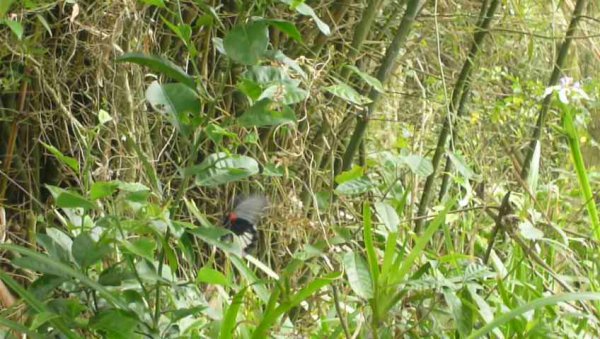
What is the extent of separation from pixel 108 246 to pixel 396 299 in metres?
0.50

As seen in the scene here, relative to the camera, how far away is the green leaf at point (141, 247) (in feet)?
4.38

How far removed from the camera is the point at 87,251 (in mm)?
1373

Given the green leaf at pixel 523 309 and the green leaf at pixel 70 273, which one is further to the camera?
the green leaf at pixel 523 309

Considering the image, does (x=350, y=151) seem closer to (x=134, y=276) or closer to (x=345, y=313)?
(x=345, y=313)

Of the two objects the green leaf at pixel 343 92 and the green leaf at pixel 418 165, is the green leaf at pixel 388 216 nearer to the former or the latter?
the green leaf at pixel 418 165

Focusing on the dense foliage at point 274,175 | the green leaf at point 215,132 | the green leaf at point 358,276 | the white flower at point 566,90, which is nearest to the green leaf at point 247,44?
the dense foliage at point 274,175

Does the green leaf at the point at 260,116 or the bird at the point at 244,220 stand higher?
the green leaf at the point at 260,116

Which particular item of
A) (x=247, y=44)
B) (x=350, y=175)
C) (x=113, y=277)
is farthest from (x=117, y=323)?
(x=350, y=175)

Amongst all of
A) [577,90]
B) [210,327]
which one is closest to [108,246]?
→ [210,327]

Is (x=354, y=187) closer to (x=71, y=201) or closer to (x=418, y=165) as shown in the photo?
(x=418, y=165)

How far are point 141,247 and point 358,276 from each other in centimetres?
42

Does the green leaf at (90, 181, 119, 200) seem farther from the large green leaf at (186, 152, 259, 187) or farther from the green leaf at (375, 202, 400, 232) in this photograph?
the green leaf at (375, 202, 400, 232)

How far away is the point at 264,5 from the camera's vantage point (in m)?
1.31

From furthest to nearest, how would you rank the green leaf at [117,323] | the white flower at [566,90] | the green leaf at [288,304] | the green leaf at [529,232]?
the white flower at [566,90] → the green leaf at [529,232] → the green leaf at [288,304] → the green leaf at [117,323]
